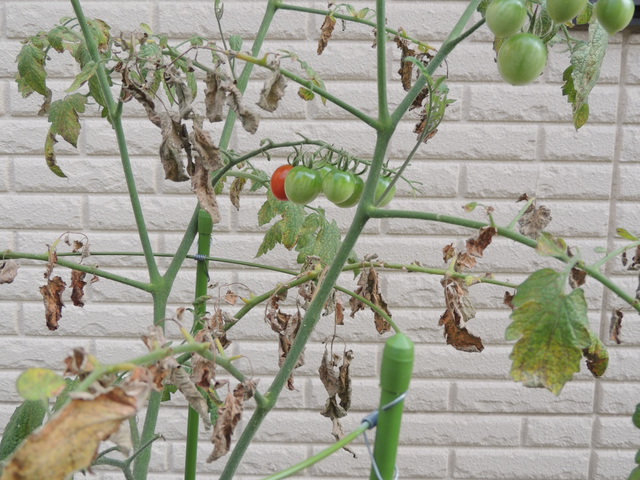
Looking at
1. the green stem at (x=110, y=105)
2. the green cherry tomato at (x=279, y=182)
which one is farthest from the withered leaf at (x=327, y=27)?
the green stem at (x=110, y=105)

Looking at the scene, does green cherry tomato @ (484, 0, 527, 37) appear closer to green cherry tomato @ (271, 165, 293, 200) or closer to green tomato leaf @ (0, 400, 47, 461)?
green cherry tomato @ (271, 165, 293, 200)

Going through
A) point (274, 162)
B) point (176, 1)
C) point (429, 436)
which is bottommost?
point (429, 436)

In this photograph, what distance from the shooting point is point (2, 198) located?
141cm

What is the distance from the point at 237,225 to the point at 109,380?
42.6 inches

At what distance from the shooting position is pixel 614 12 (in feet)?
1.64

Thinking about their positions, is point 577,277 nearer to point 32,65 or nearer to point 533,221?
point 533,221

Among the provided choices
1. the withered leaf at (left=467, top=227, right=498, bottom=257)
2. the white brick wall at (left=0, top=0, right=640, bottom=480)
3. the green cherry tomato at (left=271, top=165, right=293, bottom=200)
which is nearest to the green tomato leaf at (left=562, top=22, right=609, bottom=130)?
the withered leaf at (left=467, top=227, right=498, bottom=257)

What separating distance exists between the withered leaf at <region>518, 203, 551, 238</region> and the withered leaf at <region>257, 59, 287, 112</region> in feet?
0.93

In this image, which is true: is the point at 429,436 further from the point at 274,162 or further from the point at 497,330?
the point at 274,162

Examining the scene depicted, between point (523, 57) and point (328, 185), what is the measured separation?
0.24 meters

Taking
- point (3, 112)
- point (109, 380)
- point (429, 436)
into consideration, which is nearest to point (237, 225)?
point (3, 112)

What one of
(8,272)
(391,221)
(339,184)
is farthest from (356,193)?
(391,221)

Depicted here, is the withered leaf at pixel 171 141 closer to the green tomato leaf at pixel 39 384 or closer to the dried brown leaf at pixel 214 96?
the dried brown leaf at pixel 214 96

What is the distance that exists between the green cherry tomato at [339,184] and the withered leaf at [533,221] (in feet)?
0.58
